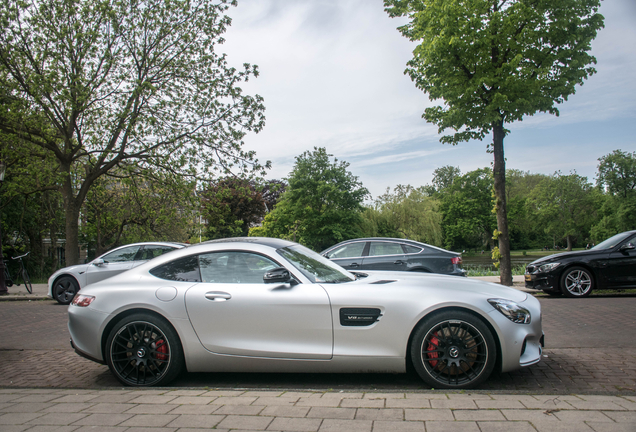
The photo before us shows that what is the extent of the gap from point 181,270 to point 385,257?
7167mm

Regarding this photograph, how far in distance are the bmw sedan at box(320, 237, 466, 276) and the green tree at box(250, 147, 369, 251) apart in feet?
92.5

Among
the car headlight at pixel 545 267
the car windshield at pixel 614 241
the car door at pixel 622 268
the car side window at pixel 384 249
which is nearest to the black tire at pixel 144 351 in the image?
the car side window at pixel 384 249

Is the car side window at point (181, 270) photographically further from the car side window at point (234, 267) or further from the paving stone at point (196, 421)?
the paving stone at point (196, 421)

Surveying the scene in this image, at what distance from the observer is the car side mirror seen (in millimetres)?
4207

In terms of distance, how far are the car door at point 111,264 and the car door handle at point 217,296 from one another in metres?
8.68

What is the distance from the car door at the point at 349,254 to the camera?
37.2ft

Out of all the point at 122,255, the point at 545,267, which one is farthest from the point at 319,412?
the point at 122,255

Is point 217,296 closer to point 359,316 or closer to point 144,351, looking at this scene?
point 144,351

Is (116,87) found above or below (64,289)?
above

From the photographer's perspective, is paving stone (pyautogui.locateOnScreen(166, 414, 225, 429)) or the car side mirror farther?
the car side mirror

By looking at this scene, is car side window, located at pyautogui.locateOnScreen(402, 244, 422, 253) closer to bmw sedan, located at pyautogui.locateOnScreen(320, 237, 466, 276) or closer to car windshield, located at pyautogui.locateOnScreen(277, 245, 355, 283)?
bmw sedan, located at pyautogui.locateOnScreen(320, 237, 466, 276)

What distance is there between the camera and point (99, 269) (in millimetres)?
12219

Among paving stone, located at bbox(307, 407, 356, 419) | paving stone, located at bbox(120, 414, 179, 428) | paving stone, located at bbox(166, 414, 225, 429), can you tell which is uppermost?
paving stone, located at bbox(120, 414, 179, 428)

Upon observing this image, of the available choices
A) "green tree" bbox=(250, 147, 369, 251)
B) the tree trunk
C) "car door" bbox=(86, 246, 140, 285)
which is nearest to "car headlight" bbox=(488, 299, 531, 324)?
"car door" bbox=(86, 246, 140, 285)
